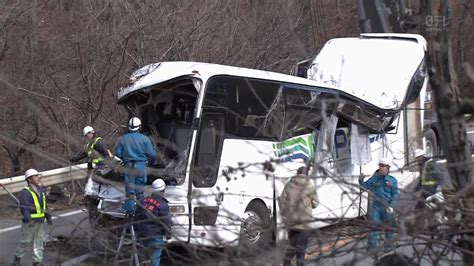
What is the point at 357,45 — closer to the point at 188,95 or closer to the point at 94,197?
the point at 188,95

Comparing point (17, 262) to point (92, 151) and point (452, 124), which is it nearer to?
point (92, 151)

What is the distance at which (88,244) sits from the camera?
4938 mm

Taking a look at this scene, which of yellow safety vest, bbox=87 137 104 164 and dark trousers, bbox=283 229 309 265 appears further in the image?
yellow safety vest, bbox=87 137 104 164

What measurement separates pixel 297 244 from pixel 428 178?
1.40 metres

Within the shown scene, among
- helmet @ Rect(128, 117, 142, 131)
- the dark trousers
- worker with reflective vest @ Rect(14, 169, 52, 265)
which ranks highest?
helmet @ Rect(128, 117, 142, 131)

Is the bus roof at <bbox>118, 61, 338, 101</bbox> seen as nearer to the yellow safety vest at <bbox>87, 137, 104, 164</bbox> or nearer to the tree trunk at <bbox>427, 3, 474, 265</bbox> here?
the yellow safety vest at <bbox>87, 137, 104, 164</bbox>

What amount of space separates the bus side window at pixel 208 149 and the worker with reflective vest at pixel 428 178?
427 centimetres

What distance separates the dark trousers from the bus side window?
4.70 metres

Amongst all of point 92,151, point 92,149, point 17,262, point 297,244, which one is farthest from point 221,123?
point 297,244

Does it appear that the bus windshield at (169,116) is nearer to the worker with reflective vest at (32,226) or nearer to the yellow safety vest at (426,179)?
the worker with reflective vest at (32,226)

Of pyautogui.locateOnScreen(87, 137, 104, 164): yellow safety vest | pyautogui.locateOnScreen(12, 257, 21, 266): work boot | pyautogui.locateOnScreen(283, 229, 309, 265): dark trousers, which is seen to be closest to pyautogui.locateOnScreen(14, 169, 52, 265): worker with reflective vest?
pyautogui.locateOnScreen(12, 257, 21, 266): work boot

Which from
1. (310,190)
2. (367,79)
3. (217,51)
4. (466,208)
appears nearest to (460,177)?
(466,208)

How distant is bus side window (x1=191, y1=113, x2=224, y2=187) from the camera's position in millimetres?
9367

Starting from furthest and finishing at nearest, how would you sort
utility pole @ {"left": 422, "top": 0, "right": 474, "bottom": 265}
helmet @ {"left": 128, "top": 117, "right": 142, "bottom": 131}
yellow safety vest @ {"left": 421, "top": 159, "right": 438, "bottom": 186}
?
helmet @ {"left": 128, "top": 117, "right": 142, "bottom": 131} < yellow safety vest @ {"left": 421, "top": 159, "right": 438, "bottom": 186} < utility pole @ {"left": 422, "top": 0, "right": 474, "bottom": 265}
